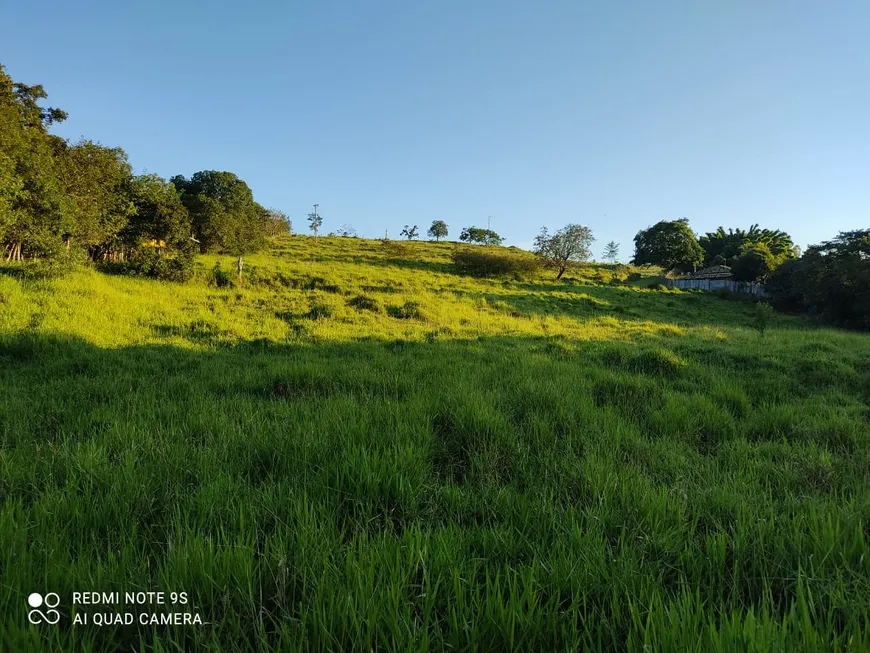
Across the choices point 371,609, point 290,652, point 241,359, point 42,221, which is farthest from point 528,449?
point 42,221

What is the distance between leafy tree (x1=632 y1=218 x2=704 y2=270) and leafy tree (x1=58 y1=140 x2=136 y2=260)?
60.8 meters

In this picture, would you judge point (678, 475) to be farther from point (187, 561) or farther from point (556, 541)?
point (187, 561)

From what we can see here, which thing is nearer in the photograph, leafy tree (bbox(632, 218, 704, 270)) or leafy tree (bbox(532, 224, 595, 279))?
leafy tree (bbox(532, 224, 595, 279))

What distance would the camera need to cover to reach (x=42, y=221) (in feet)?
35.5

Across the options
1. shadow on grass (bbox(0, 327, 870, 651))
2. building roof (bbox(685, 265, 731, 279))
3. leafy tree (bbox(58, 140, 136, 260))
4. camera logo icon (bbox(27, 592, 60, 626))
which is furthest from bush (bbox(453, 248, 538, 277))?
camera logo icon (bbox(27, 592, 60, 626))

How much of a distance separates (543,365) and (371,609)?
5.63 metres

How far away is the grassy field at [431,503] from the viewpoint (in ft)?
4.40

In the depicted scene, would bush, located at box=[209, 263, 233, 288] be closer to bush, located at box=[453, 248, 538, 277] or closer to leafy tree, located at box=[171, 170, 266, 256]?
leafy tree, located at box=[171, 170, 266, 256]

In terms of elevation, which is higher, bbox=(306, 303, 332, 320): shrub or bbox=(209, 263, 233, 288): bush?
bbox=(209, 263, 233, 288): bush

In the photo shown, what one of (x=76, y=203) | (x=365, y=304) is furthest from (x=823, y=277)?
(x=76, y=203)

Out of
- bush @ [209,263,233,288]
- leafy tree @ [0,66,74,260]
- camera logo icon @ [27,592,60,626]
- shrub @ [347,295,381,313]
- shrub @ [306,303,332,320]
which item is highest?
leafy tree @ [0,66,74,260]

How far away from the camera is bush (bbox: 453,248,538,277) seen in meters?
33.0

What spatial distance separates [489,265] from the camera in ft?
109

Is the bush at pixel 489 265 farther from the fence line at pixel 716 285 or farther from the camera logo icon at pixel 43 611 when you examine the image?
the camera logo icon at pixel 43 611
